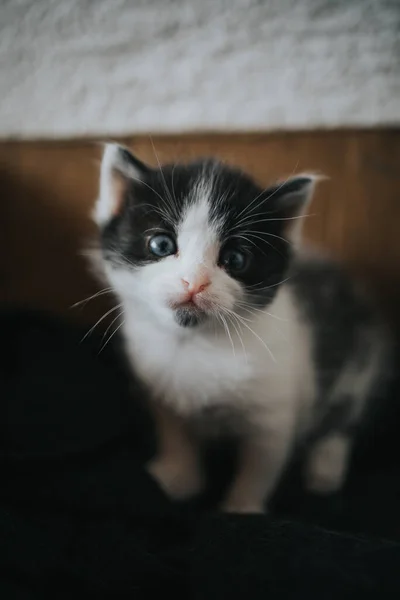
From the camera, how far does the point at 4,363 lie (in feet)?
2.58

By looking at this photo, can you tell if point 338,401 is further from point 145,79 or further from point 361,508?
point 145,79

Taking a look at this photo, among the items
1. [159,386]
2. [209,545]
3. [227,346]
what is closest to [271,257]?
[227,346]

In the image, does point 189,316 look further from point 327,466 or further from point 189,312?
point 327,466

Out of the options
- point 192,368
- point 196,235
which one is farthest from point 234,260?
point 192,368

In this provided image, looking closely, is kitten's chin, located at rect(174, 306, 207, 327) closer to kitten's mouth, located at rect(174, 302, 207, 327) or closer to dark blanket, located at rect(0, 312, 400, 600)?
kitten's mouth, located at rect(174, 302, 207, 327)

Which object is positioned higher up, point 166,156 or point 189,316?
point 166,156

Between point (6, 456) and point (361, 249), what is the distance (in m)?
0.60

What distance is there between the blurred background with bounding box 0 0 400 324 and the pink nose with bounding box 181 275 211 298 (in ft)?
0.68

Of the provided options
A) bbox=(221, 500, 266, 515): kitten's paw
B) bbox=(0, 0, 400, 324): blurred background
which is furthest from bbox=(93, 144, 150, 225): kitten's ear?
bbox=(221, 500, 266, 515): kitten's paw

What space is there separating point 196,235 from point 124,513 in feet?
1.16

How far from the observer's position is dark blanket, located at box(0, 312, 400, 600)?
21.3 inches

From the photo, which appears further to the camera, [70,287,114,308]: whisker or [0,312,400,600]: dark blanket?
[70,287,114,308]: whisker

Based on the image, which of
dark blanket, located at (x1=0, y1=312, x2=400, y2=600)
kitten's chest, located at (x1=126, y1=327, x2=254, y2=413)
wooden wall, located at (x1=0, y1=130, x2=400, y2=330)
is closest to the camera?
dark blanket, located at (x1=0, y1=312, x2=400, y2=600)

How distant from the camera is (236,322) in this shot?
2.14ft
